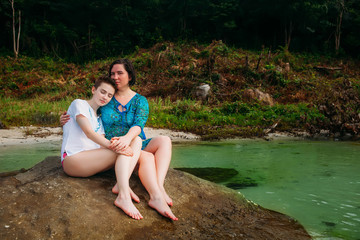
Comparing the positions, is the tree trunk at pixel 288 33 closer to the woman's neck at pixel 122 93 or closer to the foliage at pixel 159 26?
the foliage at pixel 159 26

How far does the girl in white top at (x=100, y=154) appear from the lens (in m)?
2.78

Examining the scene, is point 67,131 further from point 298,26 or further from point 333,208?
point 298,26

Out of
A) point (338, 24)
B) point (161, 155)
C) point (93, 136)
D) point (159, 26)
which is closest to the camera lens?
point (93, 136)

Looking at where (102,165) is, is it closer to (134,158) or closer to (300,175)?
(134,158)

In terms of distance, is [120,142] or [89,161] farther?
[89,161]

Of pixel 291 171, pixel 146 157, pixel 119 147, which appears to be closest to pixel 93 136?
pixel 119 147

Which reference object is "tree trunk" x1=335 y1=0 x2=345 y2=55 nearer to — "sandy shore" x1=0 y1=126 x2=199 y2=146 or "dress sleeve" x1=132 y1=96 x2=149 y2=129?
"sandy shore" x1=0 y1=126 x2=199 y2=146

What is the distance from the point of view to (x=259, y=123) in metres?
9.48

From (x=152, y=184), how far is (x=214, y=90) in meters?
9.78

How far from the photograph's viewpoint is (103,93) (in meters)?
3.04

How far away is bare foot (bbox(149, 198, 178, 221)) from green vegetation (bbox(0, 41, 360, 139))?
18.5ft

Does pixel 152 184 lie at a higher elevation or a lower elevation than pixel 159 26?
lower

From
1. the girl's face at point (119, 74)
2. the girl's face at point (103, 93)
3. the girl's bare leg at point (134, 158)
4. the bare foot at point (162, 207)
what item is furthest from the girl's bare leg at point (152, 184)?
the girl's face at point (119, 74)

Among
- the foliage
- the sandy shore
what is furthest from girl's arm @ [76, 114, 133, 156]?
the foliage
